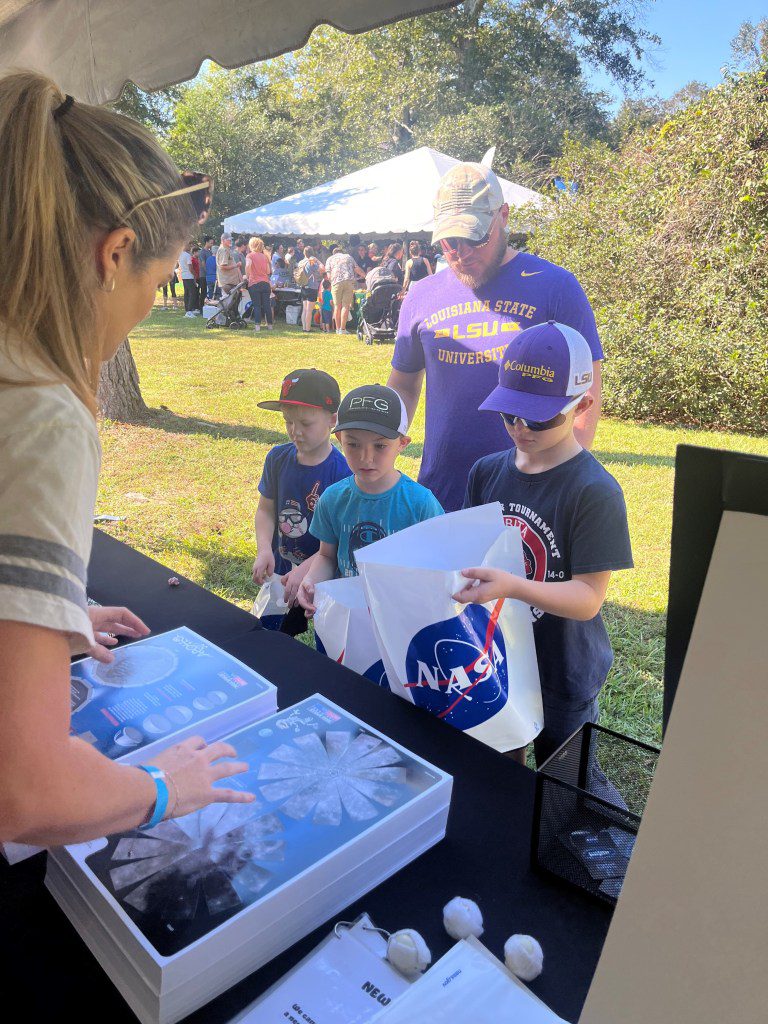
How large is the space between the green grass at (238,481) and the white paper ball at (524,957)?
195cm

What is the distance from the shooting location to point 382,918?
744 mm

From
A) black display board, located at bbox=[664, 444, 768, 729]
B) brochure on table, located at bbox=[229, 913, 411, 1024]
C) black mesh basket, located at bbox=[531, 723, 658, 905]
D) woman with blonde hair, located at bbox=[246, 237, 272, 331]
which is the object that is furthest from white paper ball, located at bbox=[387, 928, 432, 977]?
woman with blonde hair, located at bbox=[246, 237, 272, 331]

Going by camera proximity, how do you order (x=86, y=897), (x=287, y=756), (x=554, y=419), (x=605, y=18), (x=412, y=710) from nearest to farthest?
1. (x=86, y=897)
2. (x=287, y=756)
3. (x=412, y=710)
4. (x=554, y=419)
5. (x=605, y=18)

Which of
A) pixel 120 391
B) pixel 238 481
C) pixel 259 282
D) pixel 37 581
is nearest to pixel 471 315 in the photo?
pixel 37 581

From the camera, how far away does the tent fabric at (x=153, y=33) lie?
1.65 metres

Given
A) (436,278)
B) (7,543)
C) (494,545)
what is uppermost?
(436,278)

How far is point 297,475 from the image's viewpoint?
206cm

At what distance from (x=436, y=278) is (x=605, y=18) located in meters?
23.4

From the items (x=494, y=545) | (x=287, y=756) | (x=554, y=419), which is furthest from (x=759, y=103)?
(x=287, y=756)

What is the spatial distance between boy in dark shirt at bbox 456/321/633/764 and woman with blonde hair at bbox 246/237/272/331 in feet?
34.8

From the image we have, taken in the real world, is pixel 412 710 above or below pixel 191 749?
below

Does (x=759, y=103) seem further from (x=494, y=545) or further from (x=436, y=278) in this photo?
(x=494, y=545)

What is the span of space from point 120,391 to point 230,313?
6.89 meters

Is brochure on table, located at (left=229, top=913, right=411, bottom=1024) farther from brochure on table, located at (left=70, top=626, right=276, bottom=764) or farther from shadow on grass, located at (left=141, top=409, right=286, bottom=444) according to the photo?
shadow on grass, located at (left=141, top=409, right=286, bottom=444)
